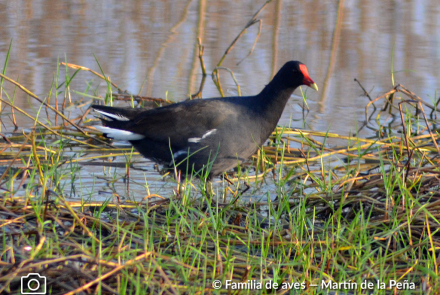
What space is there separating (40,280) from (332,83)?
574cm

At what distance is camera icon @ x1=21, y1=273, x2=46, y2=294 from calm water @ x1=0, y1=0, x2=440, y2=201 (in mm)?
3345

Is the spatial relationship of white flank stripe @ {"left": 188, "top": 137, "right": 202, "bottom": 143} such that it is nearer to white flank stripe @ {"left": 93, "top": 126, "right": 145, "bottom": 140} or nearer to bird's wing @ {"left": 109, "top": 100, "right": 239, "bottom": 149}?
bird's wing @ {"left": 109, "top": 100, "right": 239, "bottom": 149}

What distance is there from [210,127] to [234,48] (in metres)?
4.87

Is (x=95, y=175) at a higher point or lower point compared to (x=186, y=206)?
lower

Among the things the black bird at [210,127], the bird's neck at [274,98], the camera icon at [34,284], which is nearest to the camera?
the camera icon at [34,284]

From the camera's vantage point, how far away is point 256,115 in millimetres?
4129

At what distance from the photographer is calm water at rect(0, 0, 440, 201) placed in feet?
22.4

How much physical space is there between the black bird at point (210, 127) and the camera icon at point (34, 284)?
1779mm

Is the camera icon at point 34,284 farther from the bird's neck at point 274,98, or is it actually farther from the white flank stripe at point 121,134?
the bird's neck at point 274,98

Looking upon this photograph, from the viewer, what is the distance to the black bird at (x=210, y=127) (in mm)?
4023

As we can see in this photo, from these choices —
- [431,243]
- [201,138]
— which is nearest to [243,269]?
[431,243]

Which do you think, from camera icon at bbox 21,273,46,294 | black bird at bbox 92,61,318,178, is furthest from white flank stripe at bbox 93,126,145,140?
camera icon at bbox 21,273,46,294

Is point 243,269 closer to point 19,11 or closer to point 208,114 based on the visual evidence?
point 208,114

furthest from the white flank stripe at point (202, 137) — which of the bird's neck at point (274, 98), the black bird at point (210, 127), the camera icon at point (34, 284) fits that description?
the camera icon at point (34, 284)
